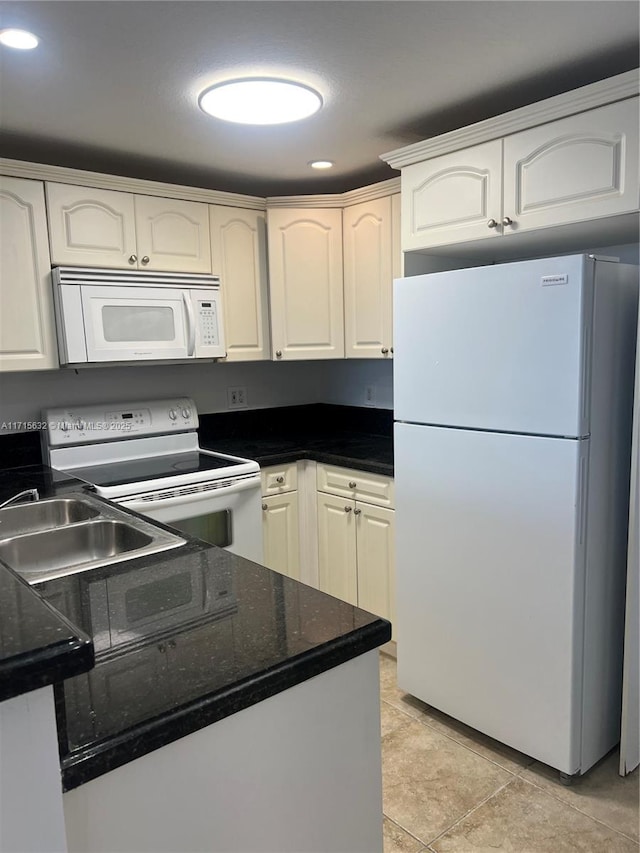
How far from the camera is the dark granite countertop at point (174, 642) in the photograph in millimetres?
837

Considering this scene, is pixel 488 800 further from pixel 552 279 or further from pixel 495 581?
pixel 552 279

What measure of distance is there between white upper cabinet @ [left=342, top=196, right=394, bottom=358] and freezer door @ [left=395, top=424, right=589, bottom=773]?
0.81 metres

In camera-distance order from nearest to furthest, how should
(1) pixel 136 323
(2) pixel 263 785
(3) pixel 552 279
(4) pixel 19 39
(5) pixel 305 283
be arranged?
(2) pixel 263 785
(4) pixel 19 39
(3) pixel 552 279
(1) pixel 136 323
(5) pixel 305 283

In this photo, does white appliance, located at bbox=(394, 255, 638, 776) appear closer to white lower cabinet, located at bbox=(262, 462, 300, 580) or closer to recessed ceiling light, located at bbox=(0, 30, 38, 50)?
white lower cabinet, located at bbox=(262, 462, 300, 580)

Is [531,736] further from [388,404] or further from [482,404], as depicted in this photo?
[388,404]

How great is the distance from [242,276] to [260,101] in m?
1.13

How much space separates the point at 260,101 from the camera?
6.56ft

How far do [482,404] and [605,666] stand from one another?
0.93m

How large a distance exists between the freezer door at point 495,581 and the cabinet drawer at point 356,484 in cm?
35

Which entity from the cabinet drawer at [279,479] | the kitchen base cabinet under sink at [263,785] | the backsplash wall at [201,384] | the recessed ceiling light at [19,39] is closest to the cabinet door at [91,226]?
the backsplash wall at [201,384]

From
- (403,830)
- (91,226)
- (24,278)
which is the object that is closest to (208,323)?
(91,226)

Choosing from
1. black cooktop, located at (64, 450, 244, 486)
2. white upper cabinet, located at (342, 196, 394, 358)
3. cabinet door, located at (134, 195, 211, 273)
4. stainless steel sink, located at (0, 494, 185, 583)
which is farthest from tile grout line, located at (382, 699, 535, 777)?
cabinet door, located at (134, 195, 211, 273)

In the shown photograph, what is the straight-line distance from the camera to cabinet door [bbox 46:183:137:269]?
252 centimetres

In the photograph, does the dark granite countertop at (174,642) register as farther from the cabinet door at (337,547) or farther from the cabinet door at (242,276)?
the cabinet door at (242,276)
